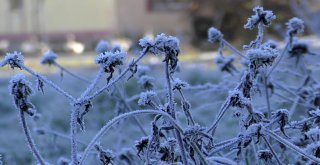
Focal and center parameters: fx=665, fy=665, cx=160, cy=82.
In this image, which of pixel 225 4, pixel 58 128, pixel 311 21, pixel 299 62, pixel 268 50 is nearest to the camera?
pixel 268 50

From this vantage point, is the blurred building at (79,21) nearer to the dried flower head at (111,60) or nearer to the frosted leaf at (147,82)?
the frosted leaf at (147,82)

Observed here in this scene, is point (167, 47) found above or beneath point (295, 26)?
beneath

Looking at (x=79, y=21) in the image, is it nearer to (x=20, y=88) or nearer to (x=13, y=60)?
(x=13, y=60)

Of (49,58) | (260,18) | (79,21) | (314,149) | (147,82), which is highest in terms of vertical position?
(79,21)

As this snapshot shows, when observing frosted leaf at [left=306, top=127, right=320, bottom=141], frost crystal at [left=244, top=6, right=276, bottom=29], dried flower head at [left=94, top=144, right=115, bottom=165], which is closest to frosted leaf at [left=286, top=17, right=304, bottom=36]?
frost crystal at [left=244, top=6, right=276, bottom=29]

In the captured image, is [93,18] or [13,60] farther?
[93,18]

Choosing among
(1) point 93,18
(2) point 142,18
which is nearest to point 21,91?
(1) point 93,18

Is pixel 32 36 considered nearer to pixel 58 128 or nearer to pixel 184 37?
pixel 184 37

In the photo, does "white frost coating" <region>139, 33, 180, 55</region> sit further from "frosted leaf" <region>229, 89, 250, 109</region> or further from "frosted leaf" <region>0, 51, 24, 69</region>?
"frosted leaf" <region>0, 51, 24, 69</region>

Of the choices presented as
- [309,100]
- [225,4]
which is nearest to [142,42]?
[309,100]
